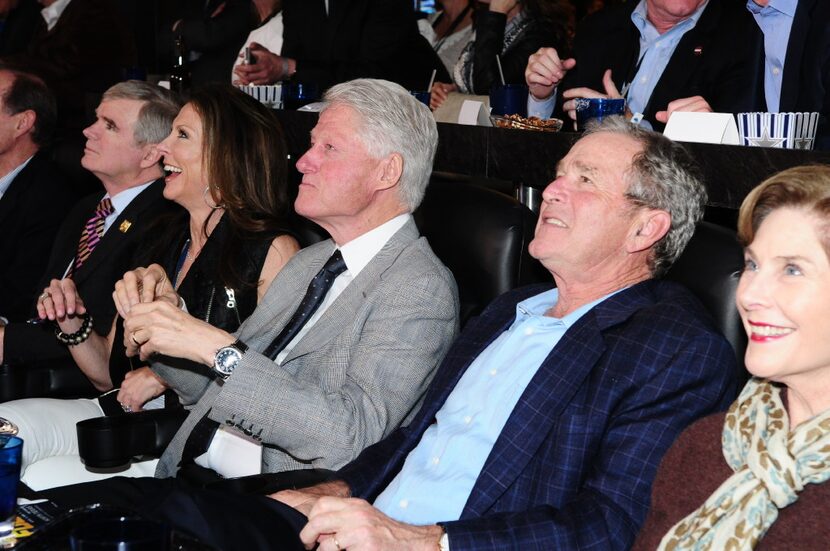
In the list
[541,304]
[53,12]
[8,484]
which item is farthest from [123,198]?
[53,12]

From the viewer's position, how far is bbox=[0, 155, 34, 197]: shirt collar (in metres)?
3.94

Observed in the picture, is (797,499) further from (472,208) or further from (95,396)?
(95,396)

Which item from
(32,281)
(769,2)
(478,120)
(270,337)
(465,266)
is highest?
(769,2)

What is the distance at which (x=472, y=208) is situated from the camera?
2381 millimetres

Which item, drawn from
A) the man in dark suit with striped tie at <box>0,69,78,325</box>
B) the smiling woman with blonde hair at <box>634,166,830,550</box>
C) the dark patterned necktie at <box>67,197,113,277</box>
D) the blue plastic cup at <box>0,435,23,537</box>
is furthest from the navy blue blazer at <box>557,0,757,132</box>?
the man in dark suit with striped tie at <box>0,69,78,325</box>

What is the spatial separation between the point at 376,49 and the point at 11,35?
3073 mm

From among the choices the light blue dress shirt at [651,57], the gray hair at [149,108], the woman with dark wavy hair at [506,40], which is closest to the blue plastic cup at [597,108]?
the light blue dress shirt at [651,57]

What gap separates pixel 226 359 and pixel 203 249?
2.66 ft

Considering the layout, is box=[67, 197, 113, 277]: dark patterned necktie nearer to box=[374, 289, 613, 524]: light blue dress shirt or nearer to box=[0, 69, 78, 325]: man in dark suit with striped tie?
box=[0, 69, 78, 325]: man in dark suit with striped tie

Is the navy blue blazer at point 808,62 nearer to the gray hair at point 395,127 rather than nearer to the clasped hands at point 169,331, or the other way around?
the gray hair at point 395,127

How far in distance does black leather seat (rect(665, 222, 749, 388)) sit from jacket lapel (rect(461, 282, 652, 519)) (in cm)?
15

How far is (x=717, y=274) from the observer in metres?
1.87

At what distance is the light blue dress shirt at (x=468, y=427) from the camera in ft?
6.32

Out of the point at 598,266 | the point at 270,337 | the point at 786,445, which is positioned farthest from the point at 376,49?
the point at 786,445
